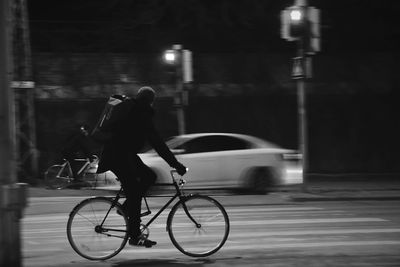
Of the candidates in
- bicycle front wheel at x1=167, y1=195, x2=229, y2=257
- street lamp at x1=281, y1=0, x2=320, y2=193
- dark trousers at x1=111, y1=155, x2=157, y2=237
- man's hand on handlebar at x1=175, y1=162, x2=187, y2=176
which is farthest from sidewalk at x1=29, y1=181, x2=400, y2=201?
dark trousers at x1=111, y1=155, x2=157, y2=237

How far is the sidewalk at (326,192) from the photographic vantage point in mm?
16828

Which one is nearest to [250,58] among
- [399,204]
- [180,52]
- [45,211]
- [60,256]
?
[180,52]

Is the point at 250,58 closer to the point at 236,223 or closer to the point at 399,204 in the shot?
the point at 399,204

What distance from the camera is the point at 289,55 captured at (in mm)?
26500

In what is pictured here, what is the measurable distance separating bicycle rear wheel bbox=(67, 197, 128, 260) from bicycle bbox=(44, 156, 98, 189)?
1148 cm

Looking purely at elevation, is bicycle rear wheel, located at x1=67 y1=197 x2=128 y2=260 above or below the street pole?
below

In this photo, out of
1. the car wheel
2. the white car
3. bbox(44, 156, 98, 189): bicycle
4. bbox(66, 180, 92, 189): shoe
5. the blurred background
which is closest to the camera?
the white car

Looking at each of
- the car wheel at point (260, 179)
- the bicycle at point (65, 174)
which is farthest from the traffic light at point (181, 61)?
the car wheel at point (260, 179)

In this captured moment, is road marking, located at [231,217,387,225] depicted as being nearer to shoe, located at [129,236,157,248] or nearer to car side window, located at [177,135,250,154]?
shoe, located at [129,236,157,248]

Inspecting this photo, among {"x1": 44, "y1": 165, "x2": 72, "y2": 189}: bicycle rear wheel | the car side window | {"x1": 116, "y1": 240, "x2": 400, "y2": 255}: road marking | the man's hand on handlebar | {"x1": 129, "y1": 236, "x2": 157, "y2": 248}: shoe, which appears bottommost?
{"x1": 44, "y1": 165, "x2": 72, "y2": 189}: bicycle rear wheel

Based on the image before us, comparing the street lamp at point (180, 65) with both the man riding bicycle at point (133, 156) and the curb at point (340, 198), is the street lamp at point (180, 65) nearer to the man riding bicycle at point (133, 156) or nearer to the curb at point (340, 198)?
the curb at point (340, 198)

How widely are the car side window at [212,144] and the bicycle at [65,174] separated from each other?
119 inches

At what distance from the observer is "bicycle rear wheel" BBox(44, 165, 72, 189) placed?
20234 millimetres

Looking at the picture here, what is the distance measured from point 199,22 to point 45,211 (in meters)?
18.4
